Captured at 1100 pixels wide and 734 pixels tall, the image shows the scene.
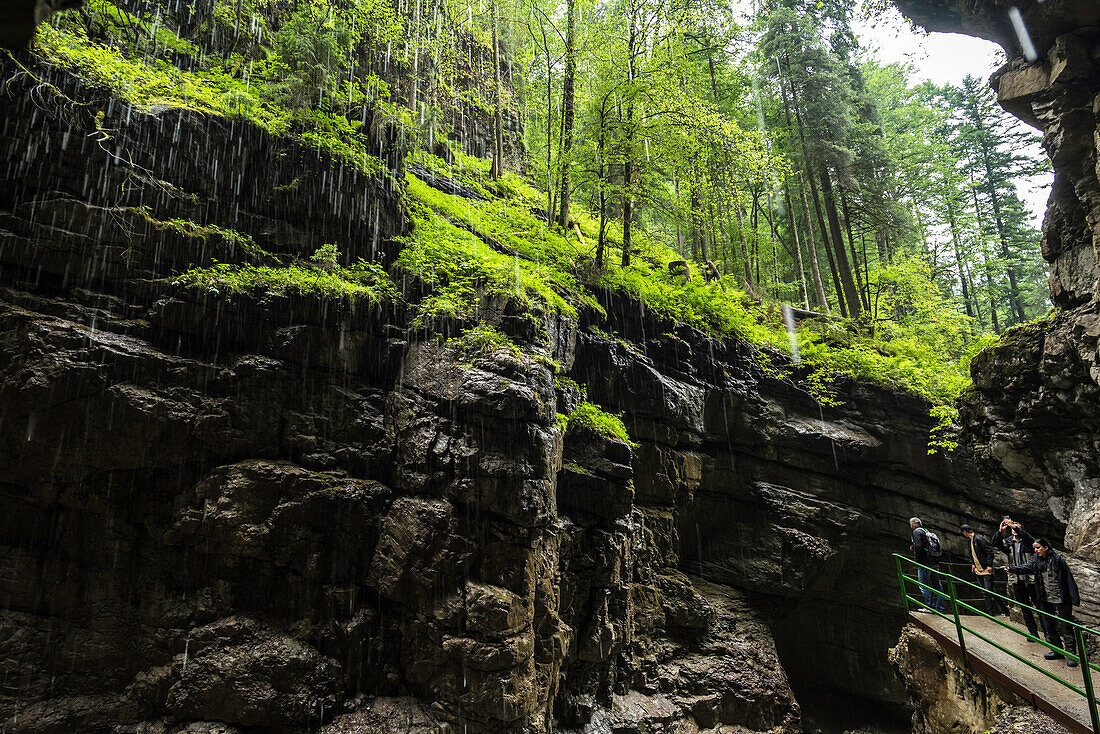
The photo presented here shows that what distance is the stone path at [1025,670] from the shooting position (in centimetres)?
529

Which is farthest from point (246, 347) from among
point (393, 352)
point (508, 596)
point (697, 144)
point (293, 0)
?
point (697, 144)

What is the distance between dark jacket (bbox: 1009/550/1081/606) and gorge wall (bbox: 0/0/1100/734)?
4.52 metres

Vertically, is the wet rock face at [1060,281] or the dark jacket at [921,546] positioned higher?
the wet rock face at [1060,281]

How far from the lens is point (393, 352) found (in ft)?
30.9

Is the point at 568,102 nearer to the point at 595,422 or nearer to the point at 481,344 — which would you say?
the point at 481,344

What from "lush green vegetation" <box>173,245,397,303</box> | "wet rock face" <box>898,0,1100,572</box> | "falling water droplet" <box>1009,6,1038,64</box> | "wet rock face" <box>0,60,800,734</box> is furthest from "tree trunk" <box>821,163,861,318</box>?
"lush green vegetation" <box>173,245,397,303</box>

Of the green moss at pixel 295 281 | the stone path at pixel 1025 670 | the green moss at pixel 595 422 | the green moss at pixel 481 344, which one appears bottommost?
the stone path at pixel 1025 670

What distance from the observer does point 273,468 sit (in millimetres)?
8172

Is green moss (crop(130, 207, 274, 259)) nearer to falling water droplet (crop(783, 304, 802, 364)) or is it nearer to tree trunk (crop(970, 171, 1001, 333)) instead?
falling water droplet (crop(783, 304, 802, 364))

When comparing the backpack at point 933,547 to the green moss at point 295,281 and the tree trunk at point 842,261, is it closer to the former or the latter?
the green moss at point 295,281

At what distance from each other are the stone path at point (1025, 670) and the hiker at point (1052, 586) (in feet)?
1.17

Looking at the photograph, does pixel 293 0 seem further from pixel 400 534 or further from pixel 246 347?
pixel 400 534

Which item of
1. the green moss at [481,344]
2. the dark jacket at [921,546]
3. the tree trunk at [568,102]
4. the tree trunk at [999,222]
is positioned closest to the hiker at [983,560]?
the dark jacket at [921,546]

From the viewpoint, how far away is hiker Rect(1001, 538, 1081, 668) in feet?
21.5
